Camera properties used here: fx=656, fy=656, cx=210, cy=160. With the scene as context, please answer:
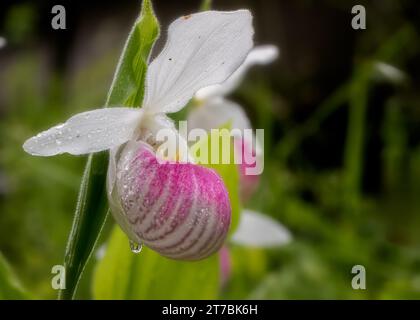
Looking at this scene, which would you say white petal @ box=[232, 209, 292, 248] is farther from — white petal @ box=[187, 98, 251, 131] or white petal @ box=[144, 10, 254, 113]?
white petal @ box=[144, 10, 254, 113]

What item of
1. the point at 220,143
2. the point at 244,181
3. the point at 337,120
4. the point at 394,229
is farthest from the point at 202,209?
the point at 337,120

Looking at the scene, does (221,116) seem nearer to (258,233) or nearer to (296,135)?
(258,233)

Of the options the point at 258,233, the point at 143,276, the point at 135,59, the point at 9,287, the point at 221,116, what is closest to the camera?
the point at 135,59

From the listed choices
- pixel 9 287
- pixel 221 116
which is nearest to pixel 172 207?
pixel 9 287

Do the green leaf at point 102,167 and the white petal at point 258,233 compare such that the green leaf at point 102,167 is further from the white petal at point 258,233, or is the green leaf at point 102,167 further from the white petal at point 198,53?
the white petal at point 258,233

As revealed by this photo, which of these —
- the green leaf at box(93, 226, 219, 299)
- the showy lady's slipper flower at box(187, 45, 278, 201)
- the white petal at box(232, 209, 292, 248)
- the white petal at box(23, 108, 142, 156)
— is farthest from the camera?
the white petal at box(232, 209, 292, 248)

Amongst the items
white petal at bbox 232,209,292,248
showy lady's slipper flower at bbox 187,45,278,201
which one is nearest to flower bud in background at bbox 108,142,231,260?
showy lady's slipper flower at bbox 187,45,278,201
